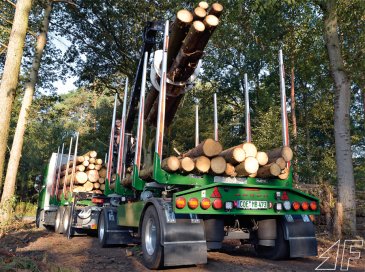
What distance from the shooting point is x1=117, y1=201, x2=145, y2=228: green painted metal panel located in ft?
20.8

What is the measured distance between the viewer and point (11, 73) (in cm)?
1070

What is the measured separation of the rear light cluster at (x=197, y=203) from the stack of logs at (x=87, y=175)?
25.7 ft

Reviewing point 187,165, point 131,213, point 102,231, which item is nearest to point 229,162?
point 187,165

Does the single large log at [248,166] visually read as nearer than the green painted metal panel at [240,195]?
No

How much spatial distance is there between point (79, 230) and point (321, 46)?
1045cm

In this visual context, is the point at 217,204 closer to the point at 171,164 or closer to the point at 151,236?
the point at 171,164

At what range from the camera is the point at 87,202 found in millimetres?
11211

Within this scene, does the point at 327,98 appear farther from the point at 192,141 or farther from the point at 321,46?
the point at 321,46

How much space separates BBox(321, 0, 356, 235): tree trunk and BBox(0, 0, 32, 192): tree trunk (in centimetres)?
955

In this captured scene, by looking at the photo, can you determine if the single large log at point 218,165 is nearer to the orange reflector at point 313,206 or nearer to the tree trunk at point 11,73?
the orange reflector at point 313,206

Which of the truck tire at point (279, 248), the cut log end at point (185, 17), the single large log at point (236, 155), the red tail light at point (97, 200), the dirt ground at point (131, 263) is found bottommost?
the dirt ground at point (131, 263)

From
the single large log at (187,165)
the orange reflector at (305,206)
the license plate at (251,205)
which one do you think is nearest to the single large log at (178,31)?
the single large log at (187,165)

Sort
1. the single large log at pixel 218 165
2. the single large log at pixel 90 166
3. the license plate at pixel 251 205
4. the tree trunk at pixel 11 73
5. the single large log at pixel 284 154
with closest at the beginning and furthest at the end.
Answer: the license plate at pixel 251 205
the single large log at pixel 218 165
the single large log at pixel 284 154
the tree trunk at pixel 11 73
the single large log at pixel 90 166

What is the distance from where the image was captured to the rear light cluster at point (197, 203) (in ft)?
16.9
